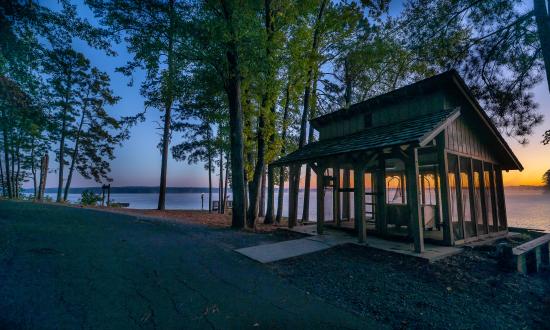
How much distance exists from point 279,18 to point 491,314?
11818mm

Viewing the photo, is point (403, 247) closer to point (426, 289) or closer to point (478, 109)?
point (426, 289)

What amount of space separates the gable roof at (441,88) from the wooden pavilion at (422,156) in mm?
25

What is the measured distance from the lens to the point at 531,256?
663 centimetres

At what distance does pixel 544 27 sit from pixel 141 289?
1009 cm

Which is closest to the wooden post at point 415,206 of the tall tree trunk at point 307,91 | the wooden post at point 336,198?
the wooden post at point 336,198

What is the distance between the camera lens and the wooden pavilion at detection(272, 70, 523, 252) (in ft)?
21.7

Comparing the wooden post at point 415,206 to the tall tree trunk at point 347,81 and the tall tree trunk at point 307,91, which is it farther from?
the tall tree trunk at point 347,81

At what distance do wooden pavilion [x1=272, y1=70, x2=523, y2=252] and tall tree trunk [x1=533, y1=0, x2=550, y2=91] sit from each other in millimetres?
1707

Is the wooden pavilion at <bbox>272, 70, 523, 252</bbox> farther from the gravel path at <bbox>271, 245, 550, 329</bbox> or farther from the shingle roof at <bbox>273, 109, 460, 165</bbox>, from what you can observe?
the gravel path at <bbox>271, 245, 550, 329</bbox>

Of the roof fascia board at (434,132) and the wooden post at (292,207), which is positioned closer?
the roof fascia board at (434,132)

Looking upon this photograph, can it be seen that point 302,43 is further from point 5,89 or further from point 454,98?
point 5,89

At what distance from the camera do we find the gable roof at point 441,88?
23.6 feet

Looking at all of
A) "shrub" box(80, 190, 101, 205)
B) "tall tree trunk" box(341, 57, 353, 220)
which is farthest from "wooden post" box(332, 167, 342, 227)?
"shrub" box(80, 190, 101, 205)

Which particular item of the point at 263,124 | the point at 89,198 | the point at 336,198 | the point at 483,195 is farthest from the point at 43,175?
the point at 483,195
